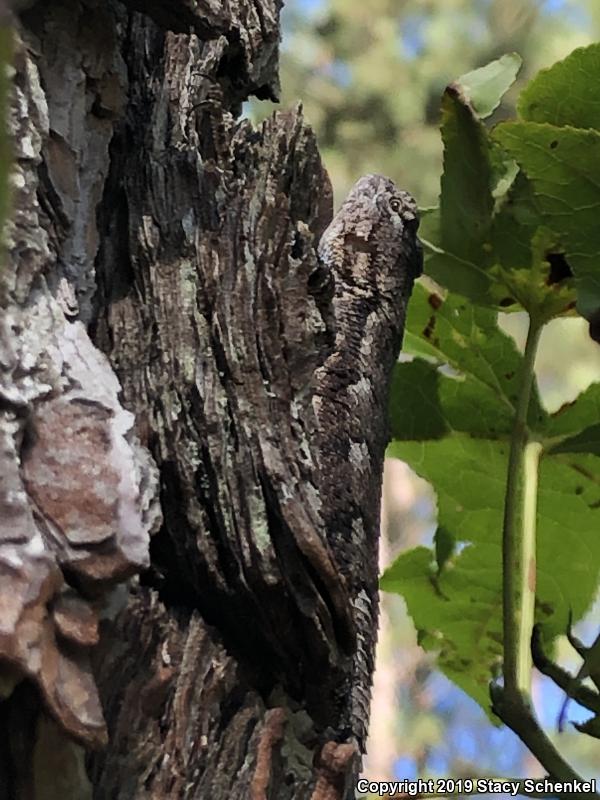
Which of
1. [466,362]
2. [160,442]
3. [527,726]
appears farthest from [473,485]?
[160,442]

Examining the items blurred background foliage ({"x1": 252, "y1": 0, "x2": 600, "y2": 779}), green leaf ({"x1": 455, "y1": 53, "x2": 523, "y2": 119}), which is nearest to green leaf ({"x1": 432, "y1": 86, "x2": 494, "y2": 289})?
green leaf ({"x1": 455, "y1": 53, "x2": 523, "y2": 119})

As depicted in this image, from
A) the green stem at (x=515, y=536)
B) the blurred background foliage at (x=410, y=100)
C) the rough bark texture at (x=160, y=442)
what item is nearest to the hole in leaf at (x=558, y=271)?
the green stem at (x=515, y=536)

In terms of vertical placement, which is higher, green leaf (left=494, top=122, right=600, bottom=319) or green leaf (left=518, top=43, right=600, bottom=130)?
green leaf (left=518, top=43, right=600, bottom=130)

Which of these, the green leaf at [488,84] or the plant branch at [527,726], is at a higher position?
the green leaf at [488,84]

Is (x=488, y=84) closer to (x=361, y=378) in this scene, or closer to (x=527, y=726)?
(x=361, y=378)

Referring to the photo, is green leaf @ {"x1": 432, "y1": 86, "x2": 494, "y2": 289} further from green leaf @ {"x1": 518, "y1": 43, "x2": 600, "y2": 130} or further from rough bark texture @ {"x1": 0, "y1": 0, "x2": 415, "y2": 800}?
rough bark texture @ {"x1": 0, "y1": 0, "x2": 415, "y2": 800}

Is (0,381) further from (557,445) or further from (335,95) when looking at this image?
(335,95)

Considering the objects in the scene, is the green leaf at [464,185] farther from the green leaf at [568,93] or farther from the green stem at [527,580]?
the green stem at [527,580]
